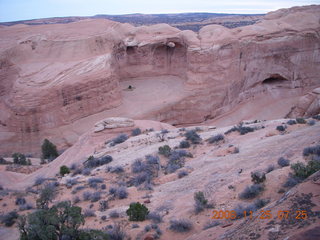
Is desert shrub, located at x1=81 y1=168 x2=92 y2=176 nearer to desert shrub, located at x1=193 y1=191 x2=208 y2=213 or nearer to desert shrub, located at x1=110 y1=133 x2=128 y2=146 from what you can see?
desert shrub, located at x1=110 y1=133 x2=128 y2=146

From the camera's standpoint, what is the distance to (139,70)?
84.9 feet

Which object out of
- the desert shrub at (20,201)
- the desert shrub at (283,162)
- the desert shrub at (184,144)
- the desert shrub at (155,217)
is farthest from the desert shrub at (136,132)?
the desert shrub at (283,162)

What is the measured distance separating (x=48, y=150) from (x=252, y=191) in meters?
14.2

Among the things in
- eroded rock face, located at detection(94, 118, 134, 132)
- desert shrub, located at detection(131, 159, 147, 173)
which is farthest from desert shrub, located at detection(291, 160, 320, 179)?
eroded rock face, located at detection(94, 118, 134, 132)

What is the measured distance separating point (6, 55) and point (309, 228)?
889 inches

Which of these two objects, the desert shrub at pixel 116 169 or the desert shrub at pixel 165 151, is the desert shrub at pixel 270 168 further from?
the desert shrub at pixel 116 169

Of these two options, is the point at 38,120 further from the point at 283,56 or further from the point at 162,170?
the point at 283,56

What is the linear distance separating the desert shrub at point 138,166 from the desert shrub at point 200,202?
358 cm

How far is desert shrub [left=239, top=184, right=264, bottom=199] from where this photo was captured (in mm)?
6062

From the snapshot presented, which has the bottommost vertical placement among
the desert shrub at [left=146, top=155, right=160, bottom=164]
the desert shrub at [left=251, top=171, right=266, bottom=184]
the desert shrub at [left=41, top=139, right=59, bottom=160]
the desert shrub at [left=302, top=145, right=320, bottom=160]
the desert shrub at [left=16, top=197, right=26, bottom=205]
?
the desert shrub at [left=41, top=139, right=59, bottom=160]

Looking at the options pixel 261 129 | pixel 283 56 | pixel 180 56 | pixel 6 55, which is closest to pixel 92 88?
pixel 6 55

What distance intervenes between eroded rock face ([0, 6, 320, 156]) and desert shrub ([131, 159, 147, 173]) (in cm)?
1026

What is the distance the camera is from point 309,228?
10.5 ft

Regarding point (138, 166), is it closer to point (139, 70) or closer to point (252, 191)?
point (252, 191)
